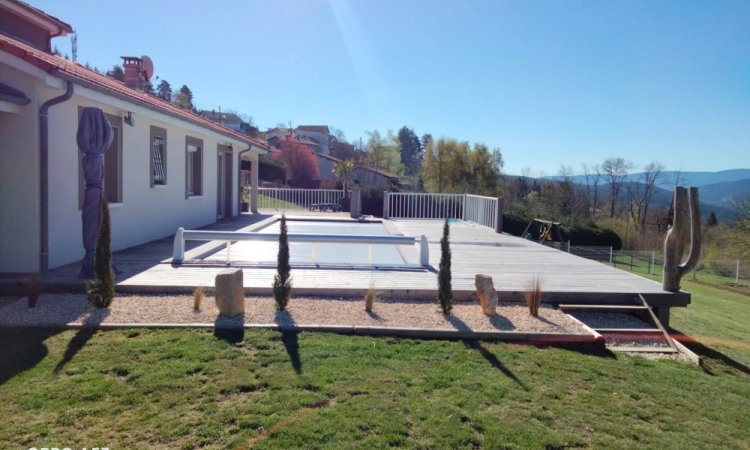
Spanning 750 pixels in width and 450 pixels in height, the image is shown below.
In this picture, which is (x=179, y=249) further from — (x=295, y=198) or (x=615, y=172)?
(x=615, y=172)

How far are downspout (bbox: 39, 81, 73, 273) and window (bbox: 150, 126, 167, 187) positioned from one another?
3.51 meters

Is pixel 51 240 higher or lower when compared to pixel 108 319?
higher

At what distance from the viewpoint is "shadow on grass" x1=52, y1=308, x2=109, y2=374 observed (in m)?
3.90

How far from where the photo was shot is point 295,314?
5195mm

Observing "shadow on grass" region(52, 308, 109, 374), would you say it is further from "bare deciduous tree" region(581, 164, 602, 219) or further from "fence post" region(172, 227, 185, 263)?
"bare deciduous tree" region(581, 164, 602, 219)

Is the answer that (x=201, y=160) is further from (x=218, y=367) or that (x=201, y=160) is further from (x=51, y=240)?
(x=218, y=367)

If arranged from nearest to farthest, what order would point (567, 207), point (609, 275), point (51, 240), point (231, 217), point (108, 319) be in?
point (108, 319) → point (51, 240) → point (609, 275) → point (231, 217) → point (567, 207)

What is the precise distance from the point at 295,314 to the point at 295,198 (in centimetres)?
1710

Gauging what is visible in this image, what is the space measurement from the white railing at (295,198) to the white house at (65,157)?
329 inches

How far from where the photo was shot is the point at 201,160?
43.5 feet

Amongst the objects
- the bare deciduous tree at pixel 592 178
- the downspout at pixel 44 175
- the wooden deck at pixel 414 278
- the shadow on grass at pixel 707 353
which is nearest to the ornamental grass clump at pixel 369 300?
the wooden deck at pixel 414 278

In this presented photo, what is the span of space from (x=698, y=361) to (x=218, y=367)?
4.63 metres

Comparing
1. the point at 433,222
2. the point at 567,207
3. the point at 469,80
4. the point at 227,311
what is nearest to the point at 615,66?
the point at 469,80

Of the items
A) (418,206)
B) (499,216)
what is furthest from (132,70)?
(499,216)
